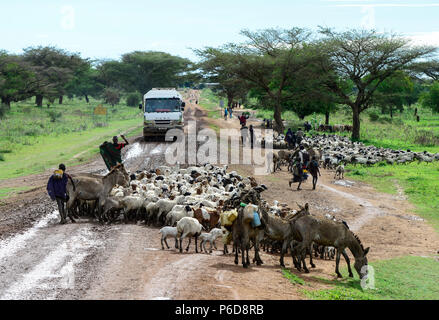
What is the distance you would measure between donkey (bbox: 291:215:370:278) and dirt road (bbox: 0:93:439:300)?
25.2 inches

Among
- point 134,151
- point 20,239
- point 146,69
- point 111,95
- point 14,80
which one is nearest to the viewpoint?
point 20,239

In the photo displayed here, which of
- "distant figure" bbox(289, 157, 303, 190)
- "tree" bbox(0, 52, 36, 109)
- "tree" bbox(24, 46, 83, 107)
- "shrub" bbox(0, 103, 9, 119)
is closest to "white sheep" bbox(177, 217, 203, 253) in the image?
"distant figure" bbox(289, 157, 303, 190)

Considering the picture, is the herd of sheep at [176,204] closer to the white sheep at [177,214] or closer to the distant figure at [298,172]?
the white sheep at [177,214]

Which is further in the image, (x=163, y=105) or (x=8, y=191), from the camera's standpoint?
(x=163, y=105)

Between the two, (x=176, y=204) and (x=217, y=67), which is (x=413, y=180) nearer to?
(x=176, y=204)

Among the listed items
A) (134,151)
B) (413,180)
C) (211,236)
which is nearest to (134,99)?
(134,151)

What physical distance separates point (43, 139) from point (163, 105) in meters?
14.4

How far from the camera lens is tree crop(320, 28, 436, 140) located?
41562 mm

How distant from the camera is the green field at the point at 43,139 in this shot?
30.1 meters

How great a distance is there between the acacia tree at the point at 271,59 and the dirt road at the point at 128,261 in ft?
82.0

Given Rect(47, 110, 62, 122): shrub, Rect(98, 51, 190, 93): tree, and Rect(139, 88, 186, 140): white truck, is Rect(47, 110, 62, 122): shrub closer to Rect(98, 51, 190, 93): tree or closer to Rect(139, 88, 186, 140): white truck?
Rect(98, 51, 190, 93): tree

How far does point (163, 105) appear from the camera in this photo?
3173cm

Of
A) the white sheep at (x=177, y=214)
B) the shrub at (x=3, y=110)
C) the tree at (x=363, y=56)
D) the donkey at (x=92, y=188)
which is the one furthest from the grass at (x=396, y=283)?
the shrub at (x=3, y=110)
